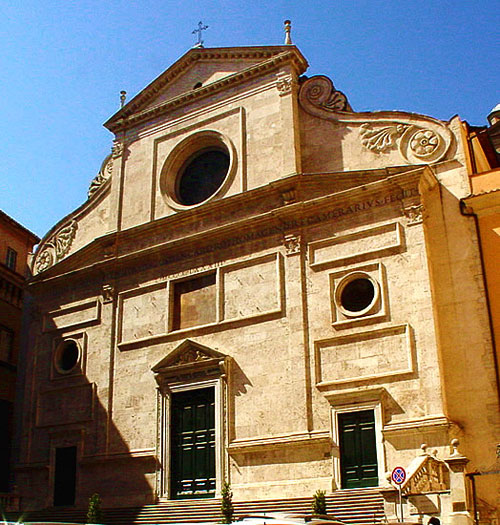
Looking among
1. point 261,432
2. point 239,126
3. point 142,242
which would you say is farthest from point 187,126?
point 261,432

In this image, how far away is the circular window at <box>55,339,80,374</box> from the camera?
80.2ft

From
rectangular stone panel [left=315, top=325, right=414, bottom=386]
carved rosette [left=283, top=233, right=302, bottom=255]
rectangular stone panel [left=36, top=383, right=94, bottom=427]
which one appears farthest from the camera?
rectangular stone panel [left=36, top=383, right=94, bottom=427]

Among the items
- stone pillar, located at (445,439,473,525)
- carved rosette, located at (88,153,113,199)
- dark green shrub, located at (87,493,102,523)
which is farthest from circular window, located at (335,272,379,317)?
carved rosette, located at (88,153,113,199)

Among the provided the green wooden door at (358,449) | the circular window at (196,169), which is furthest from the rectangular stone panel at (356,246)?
the circular window at (196,169)

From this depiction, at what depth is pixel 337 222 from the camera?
2017 centimetres

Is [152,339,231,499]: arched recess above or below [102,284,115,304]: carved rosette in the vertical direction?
below

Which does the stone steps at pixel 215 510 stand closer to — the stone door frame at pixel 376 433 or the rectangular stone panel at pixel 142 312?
the stone door frame at pixel 376 433

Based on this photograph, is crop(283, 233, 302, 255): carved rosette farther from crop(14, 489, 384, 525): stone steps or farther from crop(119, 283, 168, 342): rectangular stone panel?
crop(14, 489, 384, 525): stone steps

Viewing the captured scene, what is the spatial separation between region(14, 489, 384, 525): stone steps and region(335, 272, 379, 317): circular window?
4389 millimetres

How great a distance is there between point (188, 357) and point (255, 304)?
8.11 feet

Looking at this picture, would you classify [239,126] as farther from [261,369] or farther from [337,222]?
[261,369]

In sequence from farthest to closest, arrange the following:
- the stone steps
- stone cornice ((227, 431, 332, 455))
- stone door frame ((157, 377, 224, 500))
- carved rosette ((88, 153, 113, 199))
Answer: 1. carved rosette ((88, 153, 113, 199))
2. stone door frame ((157, 377, 224, 500))
3. stone cornice ((227, 431, 332, 455))
4. the stone steps

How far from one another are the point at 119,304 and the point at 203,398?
4.51m

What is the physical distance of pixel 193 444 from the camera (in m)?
20.8
